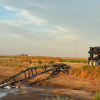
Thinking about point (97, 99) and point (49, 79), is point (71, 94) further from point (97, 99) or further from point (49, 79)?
point (49, 79)

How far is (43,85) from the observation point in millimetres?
15766

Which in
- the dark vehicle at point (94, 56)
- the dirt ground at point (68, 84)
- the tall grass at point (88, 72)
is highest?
the dark vehicle at point (94, 56)

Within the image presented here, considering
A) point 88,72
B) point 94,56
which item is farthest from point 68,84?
point 94,56

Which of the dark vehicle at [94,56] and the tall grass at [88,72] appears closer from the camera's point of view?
the tall grass at [88,72]

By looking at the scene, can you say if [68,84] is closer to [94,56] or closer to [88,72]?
[88,72]

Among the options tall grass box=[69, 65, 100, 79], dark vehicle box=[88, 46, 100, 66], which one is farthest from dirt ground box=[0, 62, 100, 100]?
dark vehicle box=[88, 46, 100, 66]

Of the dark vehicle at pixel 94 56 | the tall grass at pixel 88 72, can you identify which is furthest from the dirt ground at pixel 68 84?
the dark vehicle at pixel 94 56

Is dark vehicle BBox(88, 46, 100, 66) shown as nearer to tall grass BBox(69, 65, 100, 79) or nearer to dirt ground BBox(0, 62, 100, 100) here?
tall grass BBox(69, 65, 100, 79)

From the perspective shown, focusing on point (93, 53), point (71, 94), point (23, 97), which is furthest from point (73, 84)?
point (93, 53)

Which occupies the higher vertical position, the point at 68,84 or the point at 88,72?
the point at 88,72

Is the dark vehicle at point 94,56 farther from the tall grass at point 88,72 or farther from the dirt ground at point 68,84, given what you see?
the dirt ground at point 68,84

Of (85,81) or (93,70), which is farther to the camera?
(93,70)

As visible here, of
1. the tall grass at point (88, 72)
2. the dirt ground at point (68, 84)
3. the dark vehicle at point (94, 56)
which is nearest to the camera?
the dirt ground at point (68, 84)

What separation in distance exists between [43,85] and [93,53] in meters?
9.50
